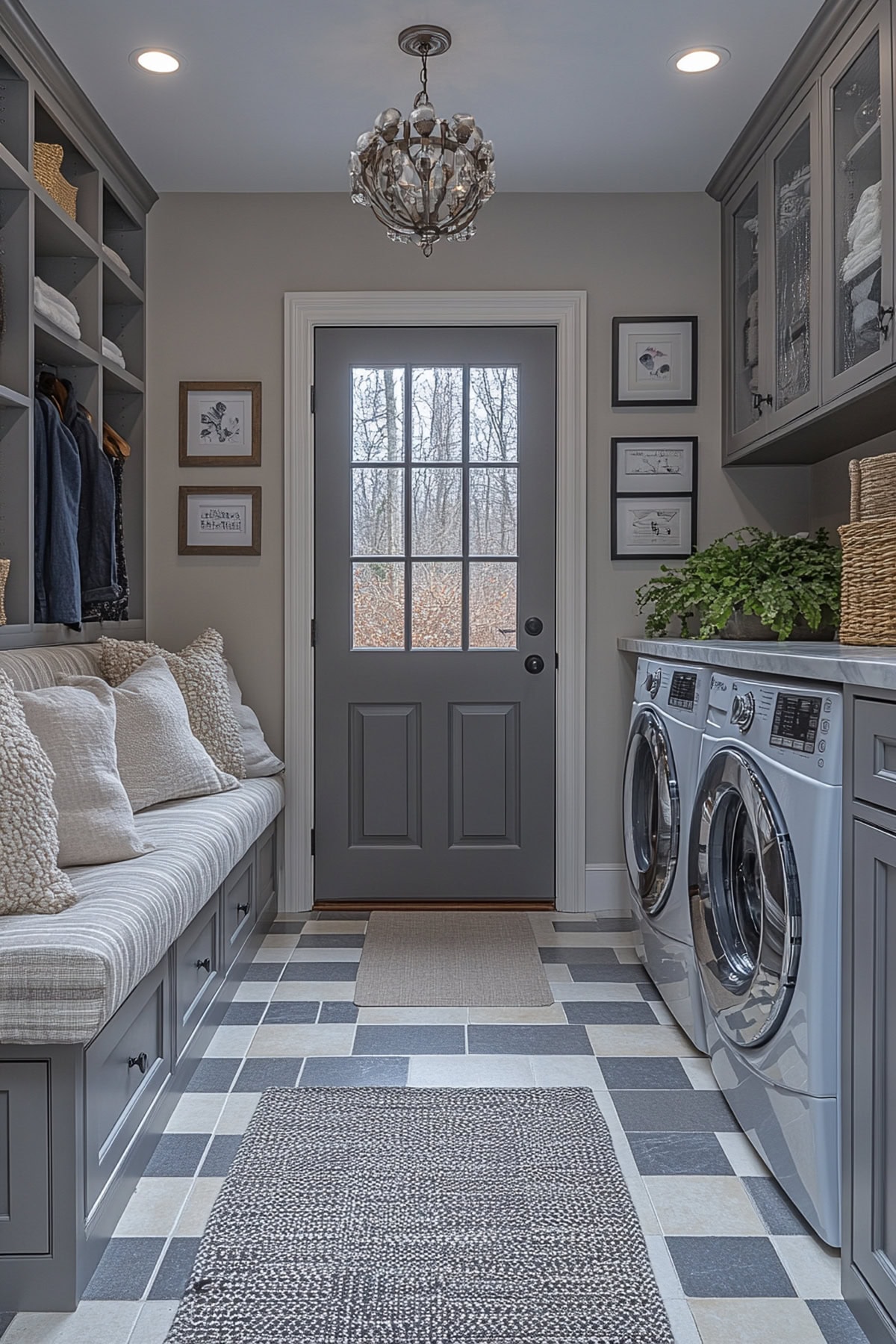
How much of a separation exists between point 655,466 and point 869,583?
149 centimetres

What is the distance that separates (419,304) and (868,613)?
2.07 metres

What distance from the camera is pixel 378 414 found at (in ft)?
12.4

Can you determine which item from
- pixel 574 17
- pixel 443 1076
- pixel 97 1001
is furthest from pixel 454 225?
pixel 443 1076

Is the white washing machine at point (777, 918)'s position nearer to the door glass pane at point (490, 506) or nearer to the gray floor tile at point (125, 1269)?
the gray floor tile at point (125, 1269)

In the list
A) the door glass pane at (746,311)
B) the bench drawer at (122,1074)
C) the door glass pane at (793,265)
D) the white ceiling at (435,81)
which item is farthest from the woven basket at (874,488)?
the bench drawer at (122,1074)

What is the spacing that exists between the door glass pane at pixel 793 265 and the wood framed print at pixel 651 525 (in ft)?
2.36

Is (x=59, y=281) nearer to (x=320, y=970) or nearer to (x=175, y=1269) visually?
(x=320, y=970)

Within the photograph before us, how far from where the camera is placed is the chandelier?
2281mm

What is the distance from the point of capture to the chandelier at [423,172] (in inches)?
89.8

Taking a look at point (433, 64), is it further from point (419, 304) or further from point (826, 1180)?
point (826, 1180)

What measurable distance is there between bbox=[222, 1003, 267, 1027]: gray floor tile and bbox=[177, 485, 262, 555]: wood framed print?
1.67 meters

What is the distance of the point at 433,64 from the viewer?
285cm

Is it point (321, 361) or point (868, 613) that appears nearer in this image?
point (868, 613)

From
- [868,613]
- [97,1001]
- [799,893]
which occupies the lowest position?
[97,1001]
